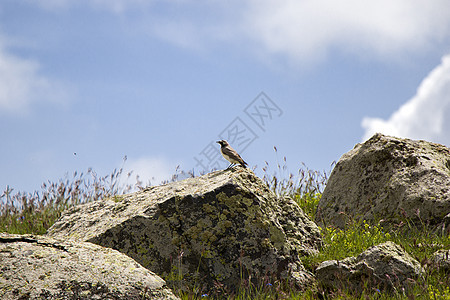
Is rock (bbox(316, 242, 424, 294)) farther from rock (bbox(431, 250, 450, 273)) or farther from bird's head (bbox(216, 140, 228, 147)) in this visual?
bird's head (bbox(216, 140, 228, 147))

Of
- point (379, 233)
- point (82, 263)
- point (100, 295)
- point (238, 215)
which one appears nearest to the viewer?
point (100, 295)

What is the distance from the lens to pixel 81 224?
6.84 meters

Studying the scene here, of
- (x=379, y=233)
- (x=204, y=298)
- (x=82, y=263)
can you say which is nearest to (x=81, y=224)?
(x=204, y=298)

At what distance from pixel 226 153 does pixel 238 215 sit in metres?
1.81

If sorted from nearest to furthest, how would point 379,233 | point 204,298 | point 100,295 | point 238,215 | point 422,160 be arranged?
point 100,295
point 204,298
point 238,215
point 379,233
point 422,160

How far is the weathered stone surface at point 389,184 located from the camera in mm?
7516

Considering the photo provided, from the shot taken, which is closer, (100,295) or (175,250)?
(100,295)

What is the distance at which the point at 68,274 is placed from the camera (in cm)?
384

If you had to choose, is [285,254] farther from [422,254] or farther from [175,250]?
[422,254]

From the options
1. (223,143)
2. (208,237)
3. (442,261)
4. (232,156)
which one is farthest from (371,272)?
(223,143)

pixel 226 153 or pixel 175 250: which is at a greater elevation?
pixel 226 153

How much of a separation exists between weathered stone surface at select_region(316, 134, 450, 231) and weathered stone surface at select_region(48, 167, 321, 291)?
99.9 inches

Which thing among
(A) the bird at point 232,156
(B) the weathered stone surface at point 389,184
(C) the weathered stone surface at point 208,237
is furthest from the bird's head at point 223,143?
(B) the weathered stone surface at point 389,184

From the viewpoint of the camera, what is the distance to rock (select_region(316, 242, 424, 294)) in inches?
215
